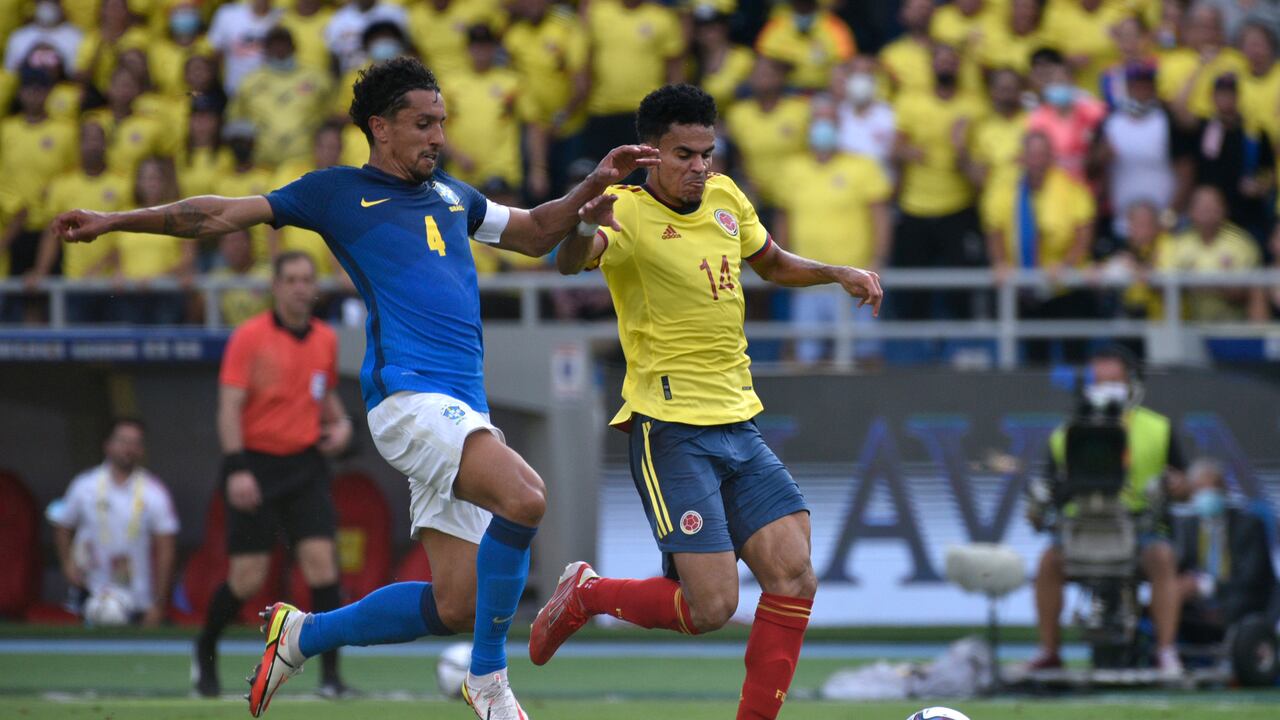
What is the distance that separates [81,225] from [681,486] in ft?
7.85

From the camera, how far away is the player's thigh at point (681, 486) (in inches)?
277

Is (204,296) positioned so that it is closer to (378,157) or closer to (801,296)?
(801,296)

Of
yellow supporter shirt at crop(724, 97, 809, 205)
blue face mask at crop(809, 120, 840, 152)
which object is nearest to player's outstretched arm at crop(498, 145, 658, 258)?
blue face mask at crop(809, 120, 840, 152)

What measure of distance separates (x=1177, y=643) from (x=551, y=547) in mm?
4592

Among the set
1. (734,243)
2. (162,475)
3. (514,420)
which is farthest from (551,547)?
(734,243)

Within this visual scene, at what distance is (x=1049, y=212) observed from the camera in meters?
13.6

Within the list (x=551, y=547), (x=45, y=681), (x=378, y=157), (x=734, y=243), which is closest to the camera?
(x=378, y=157)

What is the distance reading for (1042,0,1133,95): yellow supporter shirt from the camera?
1477 cm

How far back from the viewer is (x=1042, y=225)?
13.7 metres

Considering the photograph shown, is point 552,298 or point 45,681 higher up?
point 552,298

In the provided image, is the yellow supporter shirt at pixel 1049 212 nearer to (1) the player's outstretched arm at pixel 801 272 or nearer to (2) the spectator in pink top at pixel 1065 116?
(2) the spectator in pink top at pixel 1065 116

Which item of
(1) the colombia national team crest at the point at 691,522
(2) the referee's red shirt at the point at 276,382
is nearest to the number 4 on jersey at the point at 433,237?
(1) the colombia national team crest at the point at 691,522

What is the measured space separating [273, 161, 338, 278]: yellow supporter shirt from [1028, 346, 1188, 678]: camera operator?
6.18 meters

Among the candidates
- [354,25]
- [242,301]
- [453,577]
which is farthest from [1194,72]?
[453,577]
